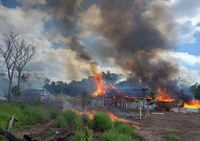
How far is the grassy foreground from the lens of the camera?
44.3 ft

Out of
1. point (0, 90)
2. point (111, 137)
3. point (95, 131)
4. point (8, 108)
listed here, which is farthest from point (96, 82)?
point (0, 90)

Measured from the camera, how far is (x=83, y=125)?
738 inches

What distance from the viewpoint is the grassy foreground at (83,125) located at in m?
13.5

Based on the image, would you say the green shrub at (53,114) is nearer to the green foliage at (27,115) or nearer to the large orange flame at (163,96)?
the green foliage at (27,115)

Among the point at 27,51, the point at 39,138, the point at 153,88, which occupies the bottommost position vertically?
the point at 39,138

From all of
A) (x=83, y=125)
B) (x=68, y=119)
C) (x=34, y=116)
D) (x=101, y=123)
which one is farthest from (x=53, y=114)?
(x=101, y=123)

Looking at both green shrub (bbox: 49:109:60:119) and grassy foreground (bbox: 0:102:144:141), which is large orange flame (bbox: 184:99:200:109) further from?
grassy foreground (bbox: 0:102:144:141)

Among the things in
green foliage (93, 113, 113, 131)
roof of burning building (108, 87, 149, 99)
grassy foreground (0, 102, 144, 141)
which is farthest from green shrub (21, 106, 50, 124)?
roof of burning building (108, 87, 149, 99)

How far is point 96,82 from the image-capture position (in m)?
46.2

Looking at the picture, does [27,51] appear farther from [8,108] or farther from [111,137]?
[111,137]

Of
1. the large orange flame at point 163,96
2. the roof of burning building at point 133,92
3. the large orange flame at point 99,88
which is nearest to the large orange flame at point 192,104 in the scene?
the large orange flame at point 163,96

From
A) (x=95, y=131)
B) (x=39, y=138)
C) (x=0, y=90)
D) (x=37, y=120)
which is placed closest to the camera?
(x=39, y=138)

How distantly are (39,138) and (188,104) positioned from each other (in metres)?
47.9

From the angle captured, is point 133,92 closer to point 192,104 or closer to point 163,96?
point 163,96
